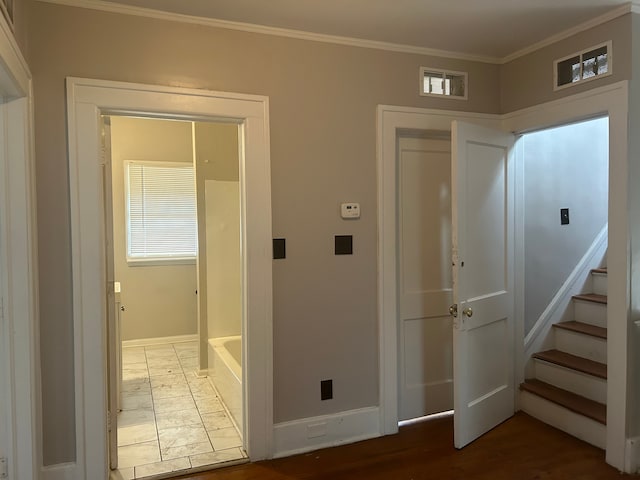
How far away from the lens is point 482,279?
2936mm

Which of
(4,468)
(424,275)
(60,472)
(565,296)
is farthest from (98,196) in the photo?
(565,296)

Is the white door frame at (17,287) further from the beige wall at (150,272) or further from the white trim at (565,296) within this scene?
the beige wall at (150,272)

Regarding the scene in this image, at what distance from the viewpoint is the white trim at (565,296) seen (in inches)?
136

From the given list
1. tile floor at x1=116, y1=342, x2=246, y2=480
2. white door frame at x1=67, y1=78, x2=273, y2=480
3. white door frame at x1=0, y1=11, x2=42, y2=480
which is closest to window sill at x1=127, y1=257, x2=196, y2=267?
tile floor at x1=116, y1=342, x2=246, y2=480

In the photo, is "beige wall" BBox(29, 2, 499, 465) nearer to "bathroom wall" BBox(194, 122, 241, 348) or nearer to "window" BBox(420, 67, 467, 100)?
"window" BBox(420, 67, 467, 100)

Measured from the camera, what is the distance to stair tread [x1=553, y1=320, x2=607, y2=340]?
3.28 meters

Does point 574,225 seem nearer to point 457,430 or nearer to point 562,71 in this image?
point 562,71

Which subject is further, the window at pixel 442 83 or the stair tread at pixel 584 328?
the stair tread at pixel 584 328

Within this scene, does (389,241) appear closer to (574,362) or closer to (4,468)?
(574,362)

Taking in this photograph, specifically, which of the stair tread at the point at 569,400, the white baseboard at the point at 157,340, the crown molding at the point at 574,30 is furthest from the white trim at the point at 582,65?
the white baseboard at the point at 157,340

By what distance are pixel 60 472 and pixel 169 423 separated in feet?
3.13

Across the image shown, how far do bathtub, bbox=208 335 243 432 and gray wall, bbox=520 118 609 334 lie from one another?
215 cm

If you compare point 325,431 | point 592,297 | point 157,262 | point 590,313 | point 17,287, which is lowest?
point 325,431

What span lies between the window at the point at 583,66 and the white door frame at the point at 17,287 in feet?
9.42
